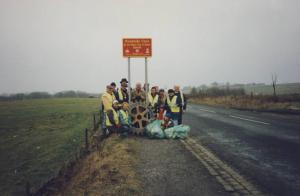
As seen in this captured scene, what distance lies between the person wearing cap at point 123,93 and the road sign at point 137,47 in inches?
63.1

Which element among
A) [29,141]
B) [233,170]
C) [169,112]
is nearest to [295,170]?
[233,170]

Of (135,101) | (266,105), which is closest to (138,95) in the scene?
(135,101)

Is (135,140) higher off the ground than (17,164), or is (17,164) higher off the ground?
(135,140)

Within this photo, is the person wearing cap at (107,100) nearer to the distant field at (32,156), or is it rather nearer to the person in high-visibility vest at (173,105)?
the person in high-visibility vest at (173,105)

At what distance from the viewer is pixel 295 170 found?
19.3ft

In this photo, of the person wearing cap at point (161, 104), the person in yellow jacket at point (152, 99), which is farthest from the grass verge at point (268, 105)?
the person in yellow jacket at point (152, 99)

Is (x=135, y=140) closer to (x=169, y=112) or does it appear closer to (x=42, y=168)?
(x=169, y=112)

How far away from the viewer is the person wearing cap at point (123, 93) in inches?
436

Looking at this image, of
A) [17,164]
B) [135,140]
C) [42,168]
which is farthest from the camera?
[17,164]

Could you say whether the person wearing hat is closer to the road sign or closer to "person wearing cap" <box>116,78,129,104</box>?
"person wearing cap" <box>116,78,129,104</box>

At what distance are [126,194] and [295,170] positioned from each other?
3.72 metres

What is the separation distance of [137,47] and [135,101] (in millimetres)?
2472

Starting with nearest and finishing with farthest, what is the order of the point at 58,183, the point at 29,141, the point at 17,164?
the point at 58,183
the point at 17,164
the point at 29,141

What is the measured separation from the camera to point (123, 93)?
1121 centimetres
